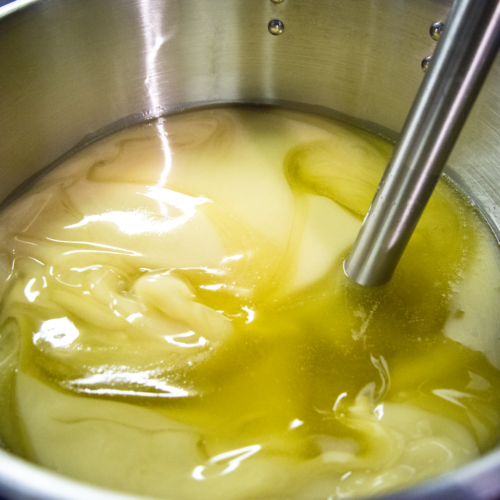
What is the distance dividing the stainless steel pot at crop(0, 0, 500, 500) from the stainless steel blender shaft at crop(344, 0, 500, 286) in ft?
0.64

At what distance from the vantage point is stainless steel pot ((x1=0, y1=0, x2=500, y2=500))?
0.78 metres

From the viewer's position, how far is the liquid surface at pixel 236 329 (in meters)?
0.53

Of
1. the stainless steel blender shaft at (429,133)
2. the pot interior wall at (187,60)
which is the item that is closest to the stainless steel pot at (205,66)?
the pot interior wall at (187,60)

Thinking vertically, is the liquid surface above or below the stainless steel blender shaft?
below

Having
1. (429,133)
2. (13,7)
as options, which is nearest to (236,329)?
(429,133)

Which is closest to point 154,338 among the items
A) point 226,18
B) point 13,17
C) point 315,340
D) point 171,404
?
point 171,404

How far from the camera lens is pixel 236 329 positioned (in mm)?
640

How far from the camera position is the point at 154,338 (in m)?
0.62

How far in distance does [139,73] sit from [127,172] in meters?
0.20

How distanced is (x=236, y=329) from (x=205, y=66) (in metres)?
0.54

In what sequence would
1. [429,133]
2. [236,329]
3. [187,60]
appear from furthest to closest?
[187,60]
[236,329]
[429,133]

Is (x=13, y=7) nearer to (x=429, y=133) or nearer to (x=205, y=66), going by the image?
(x=205, y=66)

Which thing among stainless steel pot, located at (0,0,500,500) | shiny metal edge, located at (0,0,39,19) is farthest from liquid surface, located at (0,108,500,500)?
shiny metal edge, located at (0,0,39,19)

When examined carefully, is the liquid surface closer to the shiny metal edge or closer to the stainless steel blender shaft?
the stainless steel blender shaft
